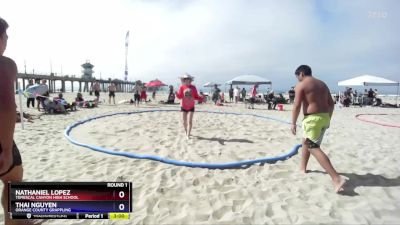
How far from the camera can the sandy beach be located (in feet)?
10.0

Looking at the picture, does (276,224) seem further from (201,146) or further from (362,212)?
(201,146)

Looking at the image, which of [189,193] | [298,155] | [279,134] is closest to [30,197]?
[189,193]

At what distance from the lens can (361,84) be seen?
69.5 ft

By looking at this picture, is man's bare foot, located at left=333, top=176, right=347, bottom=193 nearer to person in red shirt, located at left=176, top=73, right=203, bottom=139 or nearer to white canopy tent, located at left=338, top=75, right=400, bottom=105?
person in red shirt, located at left=176, top=73, right=203, bottom=139

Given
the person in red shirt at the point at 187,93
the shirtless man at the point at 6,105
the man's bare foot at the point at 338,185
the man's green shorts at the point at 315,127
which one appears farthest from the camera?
the person in red shirt at the point at 187,93

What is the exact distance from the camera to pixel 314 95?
390 centimetres

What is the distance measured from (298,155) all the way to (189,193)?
2.78 meters

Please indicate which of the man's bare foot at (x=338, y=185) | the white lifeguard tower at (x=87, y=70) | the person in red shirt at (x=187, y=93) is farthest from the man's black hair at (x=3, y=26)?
the white lifeguard tower at (x=87, y=70)

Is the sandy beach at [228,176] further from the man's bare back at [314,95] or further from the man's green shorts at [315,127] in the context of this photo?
the man's bare back at [314,95]

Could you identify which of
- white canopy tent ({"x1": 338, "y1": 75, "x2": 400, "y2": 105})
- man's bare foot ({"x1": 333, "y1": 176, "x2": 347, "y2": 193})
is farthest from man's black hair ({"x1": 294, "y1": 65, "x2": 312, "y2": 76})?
white canopy tent ({"x1": 338, "y1": 75, "x2": 400, "y2": 105})

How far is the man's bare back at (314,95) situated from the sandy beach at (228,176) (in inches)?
42.4
